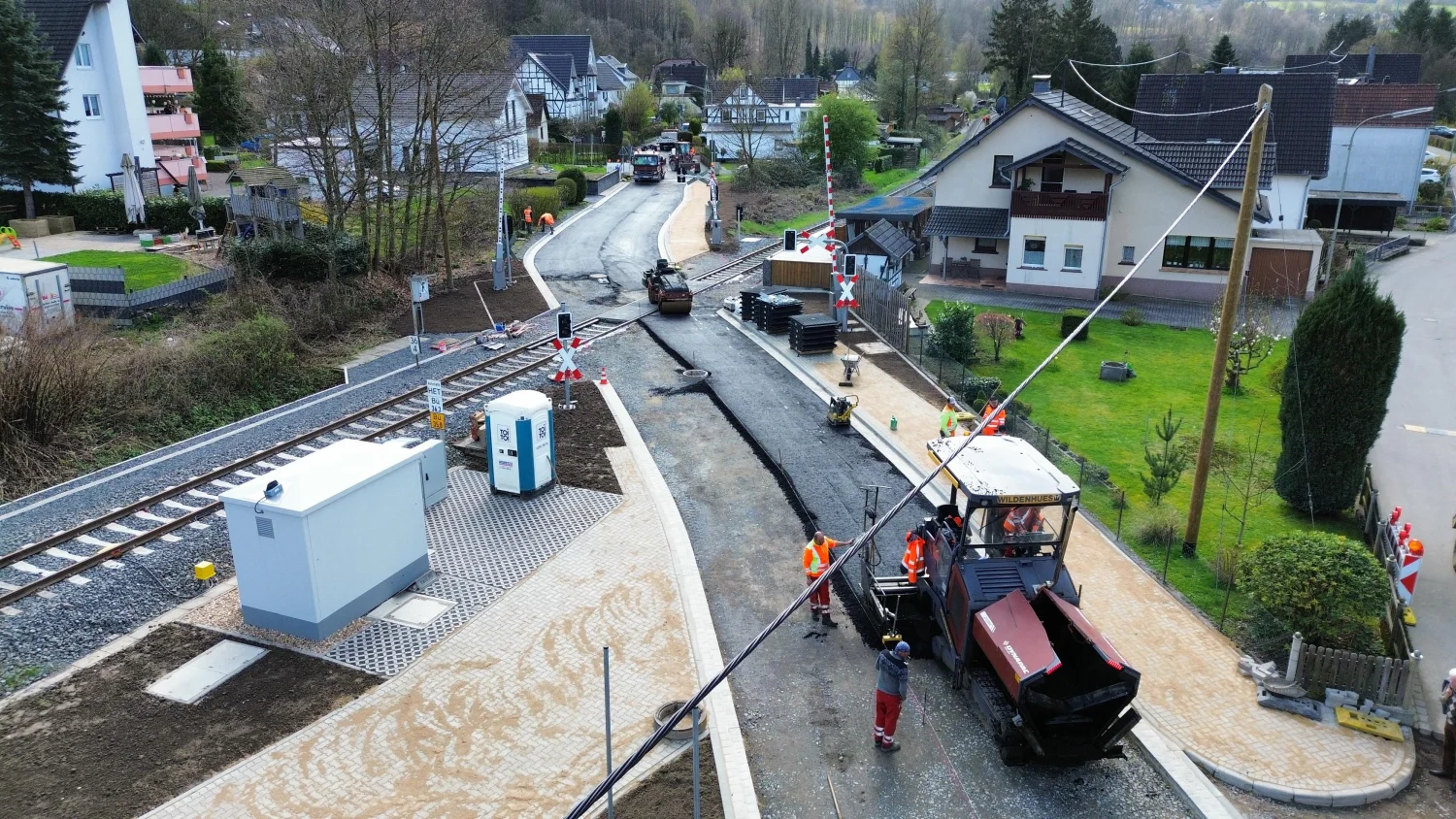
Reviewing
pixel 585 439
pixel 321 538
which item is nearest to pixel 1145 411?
pixel 585 439

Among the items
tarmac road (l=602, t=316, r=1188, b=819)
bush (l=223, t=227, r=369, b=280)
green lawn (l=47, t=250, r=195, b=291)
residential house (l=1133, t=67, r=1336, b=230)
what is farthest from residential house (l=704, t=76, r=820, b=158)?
tarmac road (l=602, t=316, r=1188, b=819)

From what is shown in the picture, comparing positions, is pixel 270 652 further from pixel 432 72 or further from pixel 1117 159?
pixel 1117 159

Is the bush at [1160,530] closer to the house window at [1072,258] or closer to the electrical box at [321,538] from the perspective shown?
the electrical box at [321,538]

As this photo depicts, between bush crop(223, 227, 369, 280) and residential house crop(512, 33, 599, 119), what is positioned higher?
residential house crop(512, 33, 599, 119)

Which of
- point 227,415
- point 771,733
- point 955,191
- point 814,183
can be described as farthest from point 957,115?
point 771,733

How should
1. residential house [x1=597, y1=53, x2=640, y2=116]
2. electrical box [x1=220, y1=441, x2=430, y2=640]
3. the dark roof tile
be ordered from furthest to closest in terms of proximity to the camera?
residential house [x1=597, y1=53, x2=640, y2=116]
the dark roof tile
electrical box [x1=220, y1=441, x2=430, y2=640]

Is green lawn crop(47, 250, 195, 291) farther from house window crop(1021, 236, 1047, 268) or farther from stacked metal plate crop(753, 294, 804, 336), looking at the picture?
house window crop(1021, 236, 1047, 268)

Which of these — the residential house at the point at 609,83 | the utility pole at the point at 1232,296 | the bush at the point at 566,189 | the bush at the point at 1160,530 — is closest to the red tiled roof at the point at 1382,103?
the bush at the point at 566,189
